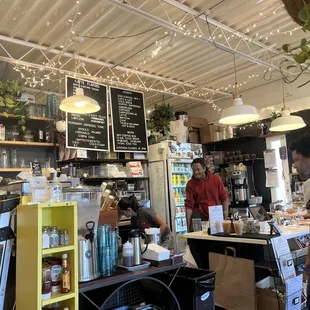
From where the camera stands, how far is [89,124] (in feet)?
18.5

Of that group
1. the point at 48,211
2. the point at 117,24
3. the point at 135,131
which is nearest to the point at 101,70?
the point at 135,131

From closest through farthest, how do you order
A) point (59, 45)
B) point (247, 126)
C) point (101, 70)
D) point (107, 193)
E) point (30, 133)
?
1. point (107, 193)
2. point (59, 45)
3. point (30, 133)
4. point (101, 70)
5. point (247, 126)

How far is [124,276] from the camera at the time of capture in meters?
1.98

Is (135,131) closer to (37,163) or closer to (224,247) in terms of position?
(37,163)

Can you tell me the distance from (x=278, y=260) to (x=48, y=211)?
1.95 m

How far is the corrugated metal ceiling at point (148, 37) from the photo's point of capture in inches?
163

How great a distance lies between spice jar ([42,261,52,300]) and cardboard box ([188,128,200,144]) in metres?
5.77

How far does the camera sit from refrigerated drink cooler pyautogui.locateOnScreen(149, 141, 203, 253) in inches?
246

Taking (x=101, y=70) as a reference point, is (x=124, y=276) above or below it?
below

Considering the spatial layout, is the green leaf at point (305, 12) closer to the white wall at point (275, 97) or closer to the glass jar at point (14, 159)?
the glass jar at point (14, 159)

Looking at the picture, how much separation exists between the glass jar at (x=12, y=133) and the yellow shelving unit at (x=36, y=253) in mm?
3416

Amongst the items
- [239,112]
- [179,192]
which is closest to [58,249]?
[239,112]

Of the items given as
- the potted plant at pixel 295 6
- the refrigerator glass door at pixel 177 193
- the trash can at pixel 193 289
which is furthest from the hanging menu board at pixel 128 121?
the potted plant at pixel 295 6

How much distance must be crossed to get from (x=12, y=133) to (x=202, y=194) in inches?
121
